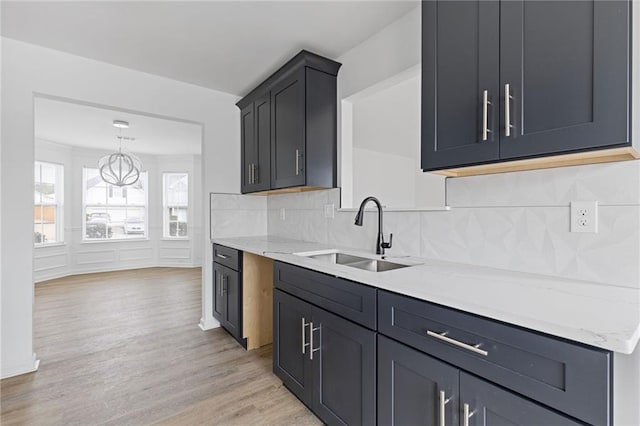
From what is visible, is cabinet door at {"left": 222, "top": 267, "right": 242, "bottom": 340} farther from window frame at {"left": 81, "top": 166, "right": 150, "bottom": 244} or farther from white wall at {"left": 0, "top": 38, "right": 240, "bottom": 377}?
window frame at {"left": 81, "top": 166, "right": 150, "bottom": 244}

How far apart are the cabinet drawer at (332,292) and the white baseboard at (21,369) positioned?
2.00 metres

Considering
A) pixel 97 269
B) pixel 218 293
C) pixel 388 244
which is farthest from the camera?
pixel 97 269

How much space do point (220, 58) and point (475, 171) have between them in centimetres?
214

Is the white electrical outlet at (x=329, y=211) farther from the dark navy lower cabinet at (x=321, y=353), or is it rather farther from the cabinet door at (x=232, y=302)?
the cabinet door at (x=232, y=302)

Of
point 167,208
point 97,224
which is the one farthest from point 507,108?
point 97,224

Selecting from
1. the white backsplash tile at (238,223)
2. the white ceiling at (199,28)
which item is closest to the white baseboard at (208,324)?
Result: the white backsplash tile at (238,223)

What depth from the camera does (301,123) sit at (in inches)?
91.4

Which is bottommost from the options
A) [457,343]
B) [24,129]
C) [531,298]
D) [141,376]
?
[141,376]

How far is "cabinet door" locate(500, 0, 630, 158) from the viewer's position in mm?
905

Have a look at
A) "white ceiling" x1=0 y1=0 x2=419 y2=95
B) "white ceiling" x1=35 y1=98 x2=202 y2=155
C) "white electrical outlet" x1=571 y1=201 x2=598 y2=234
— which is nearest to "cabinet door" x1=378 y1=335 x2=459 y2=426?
"white electrical outlet" x1=571 y1=201 x2=598 y2=234

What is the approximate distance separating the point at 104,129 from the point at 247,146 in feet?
9.25

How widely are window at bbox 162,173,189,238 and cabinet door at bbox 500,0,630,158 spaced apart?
21.2ft

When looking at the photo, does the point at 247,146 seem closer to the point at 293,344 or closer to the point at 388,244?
the point at 388,244

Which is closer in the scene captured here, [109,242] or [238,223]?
[238,223]
